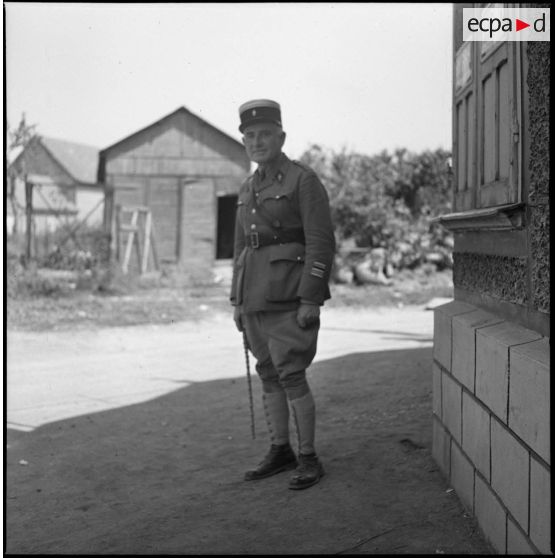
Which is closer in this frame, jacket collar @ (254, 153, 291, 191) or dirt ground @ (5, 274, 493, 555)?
dirt ground @ (5, 274, 493, 555)

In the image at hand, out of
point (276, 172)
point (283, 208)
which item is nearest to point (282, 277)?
point (283, 208)

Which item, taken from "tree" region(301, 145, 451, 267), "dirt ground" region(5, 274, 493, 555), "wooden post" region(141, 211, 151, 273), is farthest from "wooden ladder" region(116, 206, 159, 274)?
"dirt ground" region(5, 274, 493, 555)

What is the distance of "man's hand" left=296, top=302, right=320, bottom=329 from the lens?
3.60 metres

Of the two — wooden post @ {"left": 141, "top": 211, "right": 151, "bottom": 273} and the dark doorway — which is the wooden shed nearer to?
the dark doorway

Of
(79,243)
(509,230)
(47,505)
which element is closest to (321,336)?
(47,505)

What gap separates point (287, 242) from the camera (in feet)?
12.4

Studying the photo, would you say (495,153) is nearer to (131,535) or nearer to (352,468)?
(352,468)

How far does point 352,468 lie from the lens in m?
3.83

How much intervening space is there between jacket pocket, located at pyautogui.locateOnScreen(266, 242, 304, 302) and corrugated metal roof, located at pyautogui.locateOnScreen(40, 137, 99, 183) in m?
31.4

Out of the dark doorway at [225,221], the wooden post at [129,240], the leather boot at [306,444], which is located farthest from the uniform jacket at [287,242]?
the dark doorway at [225,221]

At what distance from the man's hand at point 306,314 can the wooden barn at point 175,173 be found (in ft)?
48.8

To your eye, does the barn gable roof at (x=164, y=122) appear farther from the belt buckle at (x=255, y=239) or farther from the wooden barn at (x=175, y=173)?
the belt buckle at (x=255, y=239)

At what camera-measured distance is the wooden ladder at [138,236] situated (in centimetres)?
1608

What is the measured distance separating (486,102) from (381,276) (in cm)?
1250
